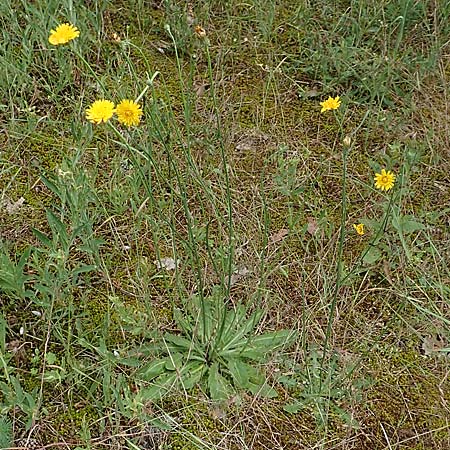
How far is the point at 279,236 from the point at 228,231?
7.3 inches

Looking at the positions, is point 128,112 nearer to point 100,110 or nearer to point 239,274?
point 100,110

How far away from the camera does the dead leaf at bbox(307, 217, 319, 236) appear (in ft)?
7.41

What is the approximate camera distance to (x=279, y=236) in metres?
2.24

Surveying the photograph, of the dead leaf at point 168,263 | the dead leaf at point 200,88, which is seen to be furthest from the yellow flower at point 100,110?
the dead leaf at point 200,88

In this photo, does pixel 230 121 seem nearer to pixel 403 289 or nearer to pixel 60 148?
pixel 60 148

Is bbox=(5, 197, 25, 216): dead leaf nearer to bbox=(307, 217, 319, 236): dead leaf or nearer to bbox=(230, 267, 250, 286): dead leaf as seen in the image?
bbox=(230, 267, 250, 286): dead leaf

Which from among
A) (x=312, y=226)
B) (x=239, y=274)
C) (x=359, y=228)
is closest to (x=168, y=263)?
(x=239, y=274)

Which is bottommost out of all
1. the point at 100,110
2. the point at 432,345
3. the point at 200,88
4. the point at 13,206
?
the point at 432,345

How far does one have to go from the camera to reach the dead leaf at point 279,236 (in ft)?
7.32

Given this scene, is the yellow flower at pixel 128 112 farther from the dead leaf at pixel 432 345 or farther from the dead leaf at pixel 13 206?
the dead leaf at pixel 432 345

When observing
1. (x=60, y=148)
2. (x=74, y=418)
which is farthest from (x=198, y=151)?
(x=74, y=418)

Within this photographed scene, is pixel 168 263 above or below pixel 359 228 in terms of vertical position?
below

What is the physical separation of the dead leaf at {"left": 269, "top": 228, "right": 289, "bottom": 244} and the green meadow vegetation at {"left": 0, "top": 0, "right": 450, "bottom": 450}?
0.02 m

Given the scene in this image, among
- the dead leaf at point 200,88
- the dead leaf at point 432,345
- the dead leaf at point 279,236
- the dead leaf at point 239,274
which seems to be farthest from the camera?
the dead leaf at point 200,88
